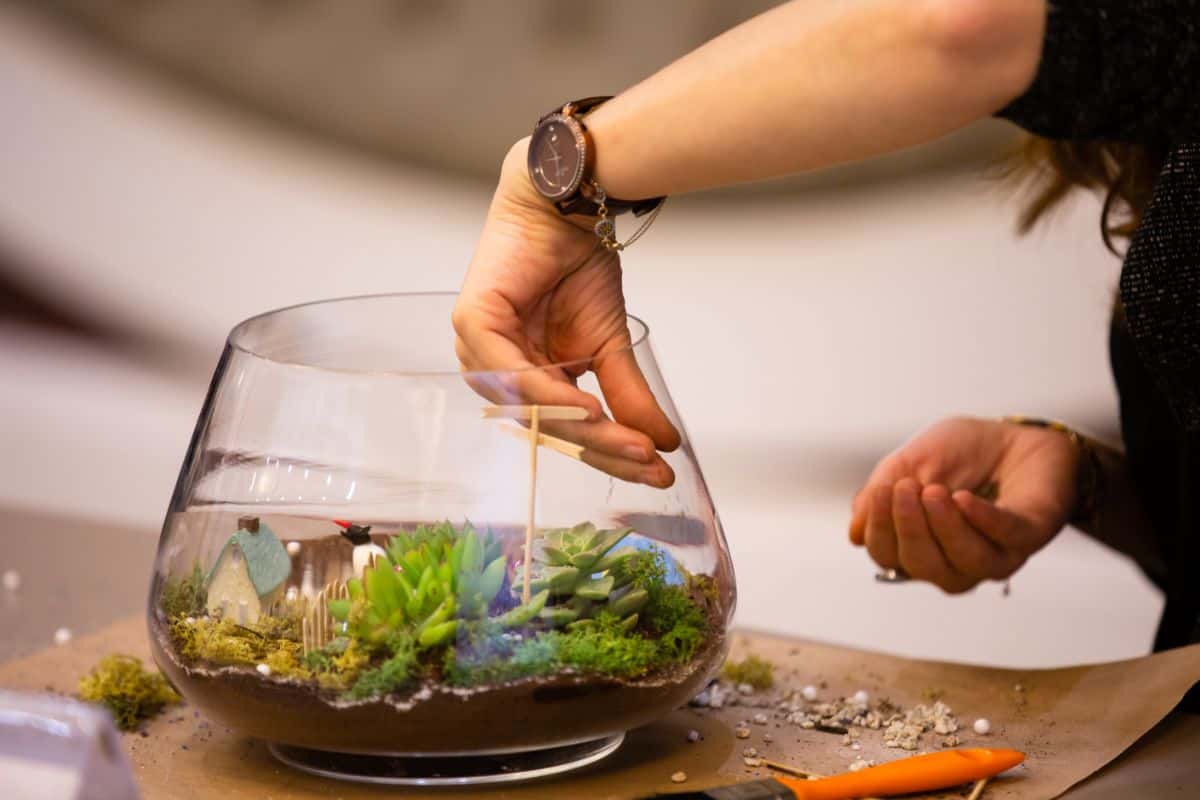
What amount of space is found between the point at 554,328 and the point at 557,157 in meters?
0.11

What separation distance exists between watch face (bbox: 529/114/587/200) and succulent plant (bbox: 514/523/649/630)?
0.18 m

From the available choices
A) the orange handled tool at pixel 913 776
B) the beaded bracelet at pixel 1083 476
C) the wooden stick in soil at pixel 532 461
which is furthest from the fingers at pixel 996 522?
the wooden stick in soil at pixel 532 461

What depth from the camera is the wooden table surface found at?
2.14ft

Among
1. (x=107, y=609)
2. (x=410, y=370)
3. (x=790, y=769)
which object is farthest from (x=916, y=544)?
(x=107, y=609)

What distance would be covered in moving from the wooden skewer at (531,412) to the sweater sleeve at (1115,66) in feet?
0.77

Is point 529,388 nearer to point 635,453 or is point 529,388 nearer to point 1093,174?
point 635,453

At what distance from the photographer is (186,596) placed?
655 millimetres

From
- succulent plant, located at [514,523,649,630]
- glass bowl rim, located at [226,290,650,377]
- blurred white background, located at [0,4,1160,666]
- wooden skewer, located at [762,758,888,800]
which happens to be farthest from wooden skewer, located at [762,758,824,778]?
blurred white background, located at [0,4,1160,666]

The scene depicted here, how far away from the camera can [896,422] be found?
217 centimetres

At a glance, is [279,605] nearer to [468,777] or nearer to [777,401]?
[468,777]

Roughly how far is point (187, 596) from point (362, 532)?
0.10 meters

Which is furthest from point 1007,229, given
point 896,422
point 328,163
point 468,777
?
point 468,777

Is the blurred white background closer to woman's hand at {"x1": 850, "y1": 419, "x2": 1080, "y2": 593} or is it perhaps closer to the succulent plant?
woman's hand at {"x1": 850, "y1": 419, "x2": 1080, "y2": 593}

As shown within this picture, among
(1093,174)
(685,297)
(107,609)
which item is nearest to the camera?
(1093,174)
